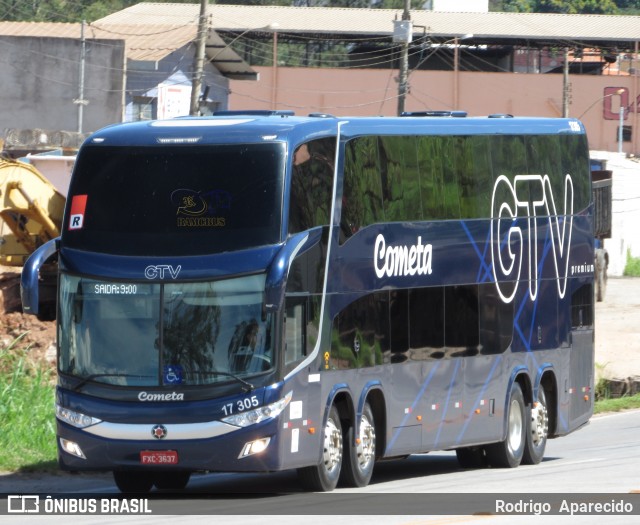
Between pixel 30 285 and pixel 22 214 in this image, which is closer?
pixel 30 285

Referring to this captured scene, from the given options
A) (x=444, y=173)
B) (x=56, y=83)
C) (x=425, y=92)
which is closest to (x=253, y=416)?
(x=444, y=173)

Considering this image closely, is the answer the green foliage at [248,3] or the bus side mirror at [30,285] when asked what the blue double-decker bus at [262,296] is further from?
the green foliage at [248,3]

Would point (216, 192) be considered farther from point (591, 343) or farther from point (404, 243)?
point (591, 343)

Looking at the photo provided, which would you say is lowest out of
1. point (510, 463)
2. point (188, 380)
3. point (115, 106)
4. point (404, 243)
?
point (510, 463)

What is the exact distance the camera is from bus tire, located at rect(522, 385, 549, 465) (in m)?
20.4

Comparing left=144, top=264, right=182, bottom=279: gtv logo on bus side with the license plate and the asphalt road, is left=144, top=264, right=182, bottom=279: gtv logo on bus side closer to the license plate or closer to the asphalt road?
the license plate

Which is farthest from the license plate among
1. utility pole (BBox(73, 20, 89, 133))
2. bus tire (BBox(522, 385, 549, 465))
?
utility pole (BBox(73, 20, 89, 133))

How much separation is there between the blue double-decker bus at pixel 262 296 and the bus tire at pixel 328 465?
0.02 m

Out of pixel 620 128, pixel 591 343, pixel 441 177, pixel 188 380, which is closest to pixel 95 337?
pixel 188 380

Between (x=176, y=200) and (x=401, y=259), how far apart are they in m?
3.23

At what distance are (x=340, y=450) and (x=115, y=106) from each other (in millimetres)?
41996

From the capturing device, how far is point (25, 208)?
29.3m

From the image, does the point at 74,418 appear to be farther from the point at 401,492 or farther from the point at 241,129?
the point at 401,492

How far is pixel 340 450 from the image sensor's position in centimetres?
1571
